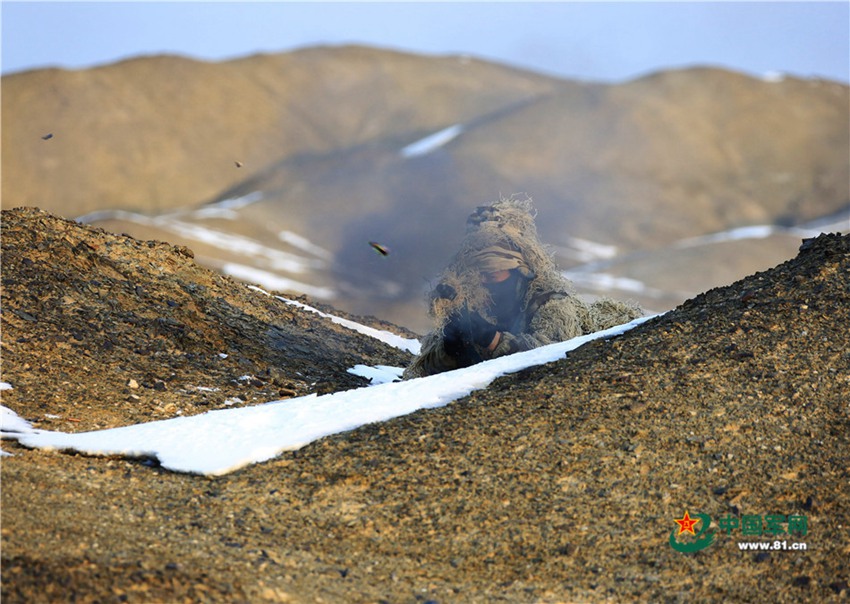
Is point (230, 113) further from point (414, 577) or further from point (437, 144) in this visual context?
point (414, 577)

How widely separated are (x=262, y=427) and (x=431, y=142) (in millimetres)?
79584

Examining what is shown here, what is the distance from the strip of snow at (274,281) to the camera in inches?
1860

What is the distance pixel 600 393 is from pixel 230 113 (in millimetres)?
93471

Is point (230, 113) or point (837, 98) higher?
point (837, 98)

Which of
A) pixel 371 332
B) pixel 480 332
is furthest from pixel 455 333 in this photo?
pixel 371 332

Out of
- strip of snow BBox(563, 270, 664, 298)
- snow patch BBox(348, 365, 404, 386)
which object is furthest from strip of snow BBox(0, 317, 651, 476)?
strip of snow BBox(563, 270, 664, 298)

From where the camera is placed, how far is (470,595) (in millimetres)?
4543

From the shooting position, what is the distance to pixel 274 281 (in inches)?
1912

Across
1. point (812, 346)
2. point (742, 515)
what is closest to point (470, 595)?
point (742, 515)

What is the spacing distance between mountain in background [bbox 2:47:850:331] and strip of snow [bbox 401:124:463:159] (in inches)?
15.5

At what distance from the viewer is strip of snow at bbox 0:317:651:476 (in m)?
5.85

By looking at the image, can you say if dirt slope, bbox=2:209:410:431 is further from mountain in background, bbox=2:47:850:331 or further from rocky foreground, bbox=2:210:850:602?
mountain in background, bbox=2:47:850:331

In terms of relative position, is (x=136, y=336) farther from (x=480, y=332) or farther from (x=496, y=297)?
(x=496, y=297)

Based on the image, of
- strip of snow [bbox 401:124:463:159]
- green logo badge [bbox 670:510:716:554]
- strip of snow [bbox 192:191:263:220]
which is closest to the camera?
green logo badge [bbox 670:510:716:554]
